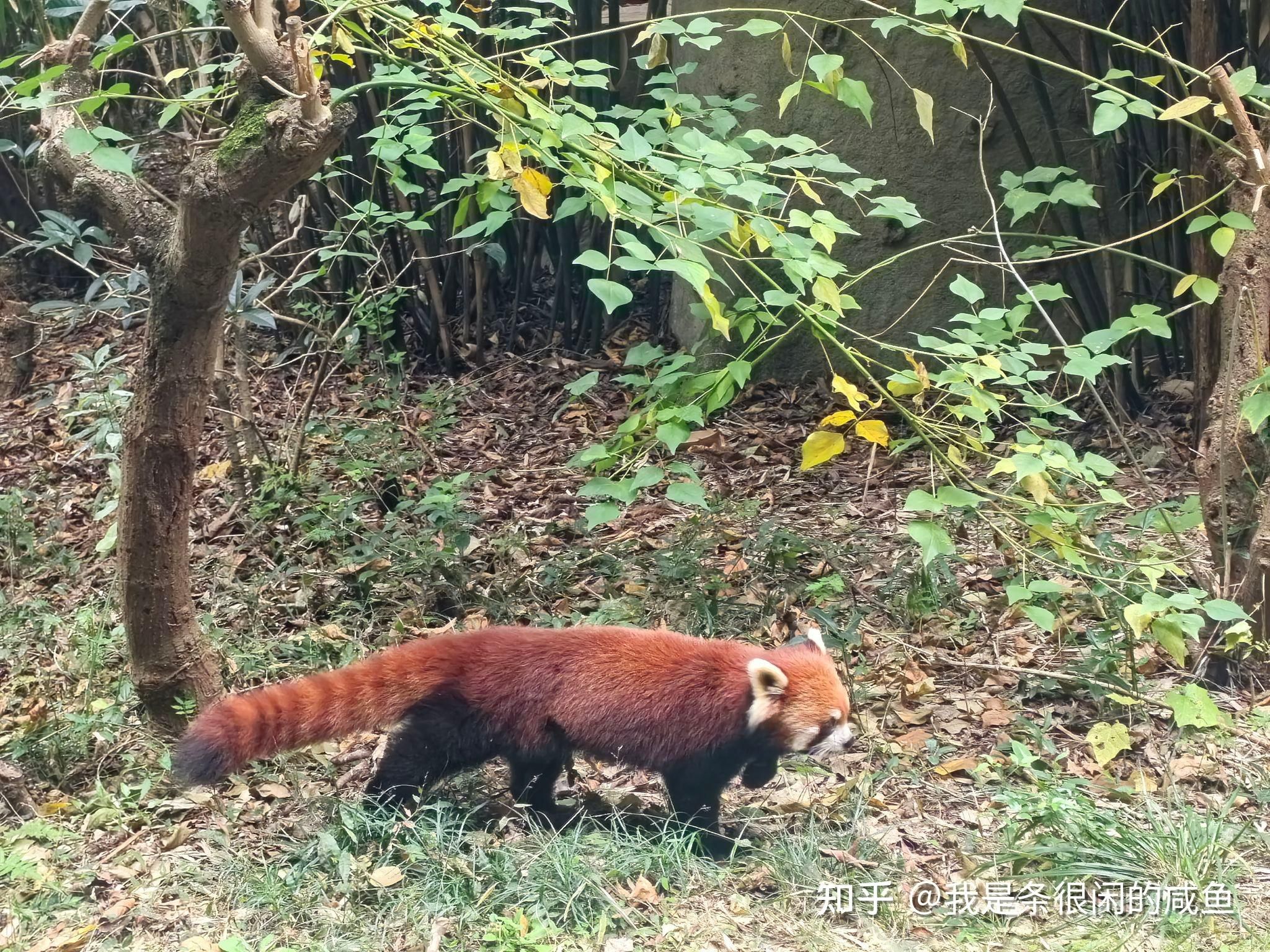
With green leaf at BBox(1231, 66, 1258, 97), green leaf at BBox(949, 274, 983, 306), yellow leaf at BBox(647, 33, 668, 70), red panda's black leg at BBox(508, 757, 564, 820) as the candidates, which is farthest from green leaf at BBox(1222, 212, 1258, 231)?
red panda's black leg at BBox(508, 757, 564, 820)

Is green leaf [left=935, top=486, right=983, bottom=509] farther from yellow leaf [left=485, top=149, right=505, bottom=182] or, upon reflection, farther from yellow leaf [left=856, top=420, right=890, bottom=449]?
yellow leaf [left=485, top=149, right=505, bottom=182]

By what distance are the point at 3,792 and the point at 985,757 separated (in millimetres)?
3073

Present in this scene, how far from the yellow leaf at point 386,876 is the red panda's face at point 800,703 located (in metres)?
1.03

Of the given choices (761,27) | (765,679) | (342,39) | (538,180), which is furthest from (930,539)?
(342,39)

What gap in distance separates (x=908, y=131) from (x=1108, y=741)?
12.8 ft

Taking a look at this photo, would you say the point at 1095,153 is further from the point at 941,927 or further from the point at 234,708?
the point at 234,708

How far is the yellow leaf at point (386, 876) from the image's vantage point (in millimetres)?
2785

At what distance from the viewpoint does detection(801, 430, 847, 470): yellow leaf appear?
295 centimetres

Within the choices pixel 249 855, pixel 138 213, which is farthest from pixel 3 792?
pixel 138 213

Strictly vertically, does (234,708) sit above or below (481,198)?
below

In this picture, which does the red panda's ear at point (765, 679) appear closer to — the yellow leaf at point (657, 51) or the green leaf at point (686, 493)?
the green leaf at point (686, 493)

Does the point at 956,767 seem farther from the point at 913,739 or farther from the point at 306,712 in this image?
the point at 306,712

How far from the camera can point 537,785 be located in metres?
3.20

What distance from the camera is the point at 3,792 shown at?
331 centimetres
